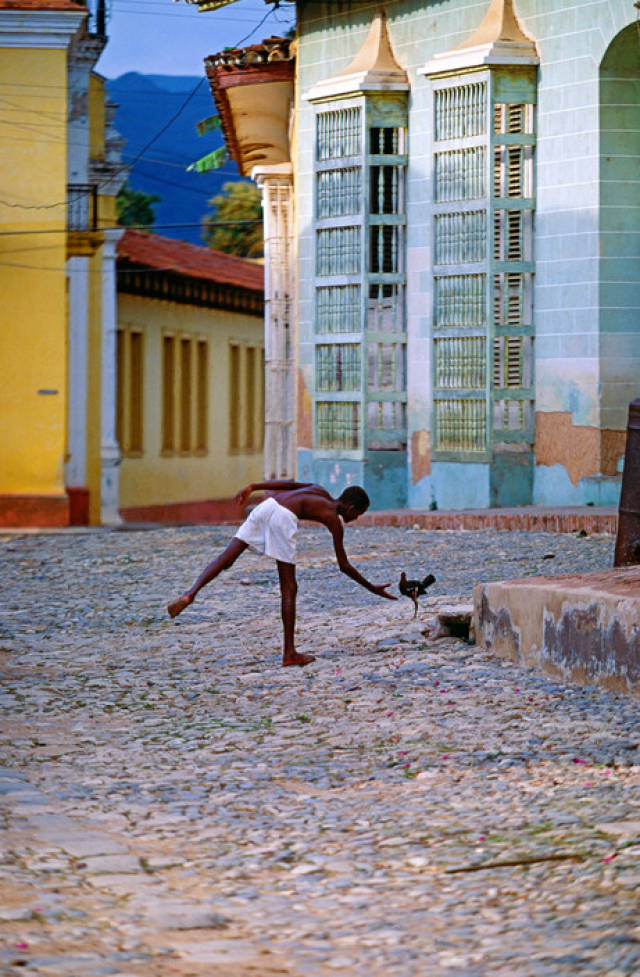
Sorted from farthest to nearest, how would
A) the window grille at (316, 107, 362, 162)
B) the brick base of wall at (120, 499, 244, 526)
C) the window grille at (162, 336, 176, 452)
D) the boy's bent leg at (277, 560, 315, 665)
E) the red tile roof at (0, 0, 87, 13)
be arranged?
the window grille at (162, 336, 176, 452) → the brick base of wall at (120, 499, 244, 526) → the red tile roof at (0, 0, 87, 13) → the window grille at (316, 107, 362, 162) → the boy's bent leg at (277, 560, 315, 665)

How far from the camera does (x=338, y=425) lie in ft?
66.7

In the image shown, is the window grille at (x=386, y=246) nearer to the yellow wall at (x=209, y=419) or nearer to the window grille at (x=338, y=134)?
the window grille at (x=338, y=134)

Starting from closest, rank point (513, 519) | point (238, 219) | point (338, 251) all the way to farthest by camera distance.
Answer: point (513, 519) → point (338, 251) → point (238, 219)

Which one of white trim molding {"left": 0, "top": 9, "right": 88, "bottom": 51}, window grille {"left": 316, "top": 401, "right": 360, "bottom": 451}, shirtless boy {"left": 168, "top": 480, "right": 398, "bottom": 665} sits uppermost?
white trim molding {"left": 0, "top": 9, "right": 88, "bottom": 51}

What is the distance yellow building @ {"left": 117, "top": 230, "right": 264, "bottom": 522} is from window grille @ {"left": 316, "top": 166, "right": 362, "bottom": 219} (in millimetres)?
10747

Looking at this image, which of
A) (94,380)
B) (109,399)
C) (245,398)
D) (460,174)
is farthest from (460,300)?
(245,398)

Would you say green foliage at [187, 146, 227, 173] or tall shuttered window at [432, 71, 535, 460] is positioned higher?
green foliage at [187, 146, 227, 173]

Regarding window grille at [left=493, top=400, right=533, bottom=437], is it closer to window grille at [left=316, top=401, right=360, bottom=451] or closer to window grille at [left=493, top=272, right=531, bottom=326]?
window grille at [left=493, top=272, right=531, bottom=326]

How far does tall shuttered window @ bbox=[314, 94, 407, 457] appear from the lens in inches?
771

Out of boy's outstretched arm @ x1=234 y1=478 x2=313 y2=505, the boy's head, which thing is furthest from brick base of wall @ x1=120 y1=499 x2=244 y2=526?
the boy's head

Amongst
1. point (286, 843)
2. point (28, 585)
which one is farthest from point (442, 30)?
point (286, 843)

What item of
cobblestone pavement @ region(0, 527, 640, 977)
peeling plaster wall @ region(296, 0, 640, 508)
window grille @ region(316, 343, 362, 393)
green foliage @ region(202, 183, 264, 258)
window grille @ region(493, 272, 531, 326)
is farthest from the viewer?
green foliage @ region(202, 183, 264, 258)

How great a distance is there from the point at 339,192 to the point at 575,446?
417 cm

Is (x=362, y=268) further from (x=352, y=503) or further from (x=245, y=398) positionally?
(x=245, y=398)
